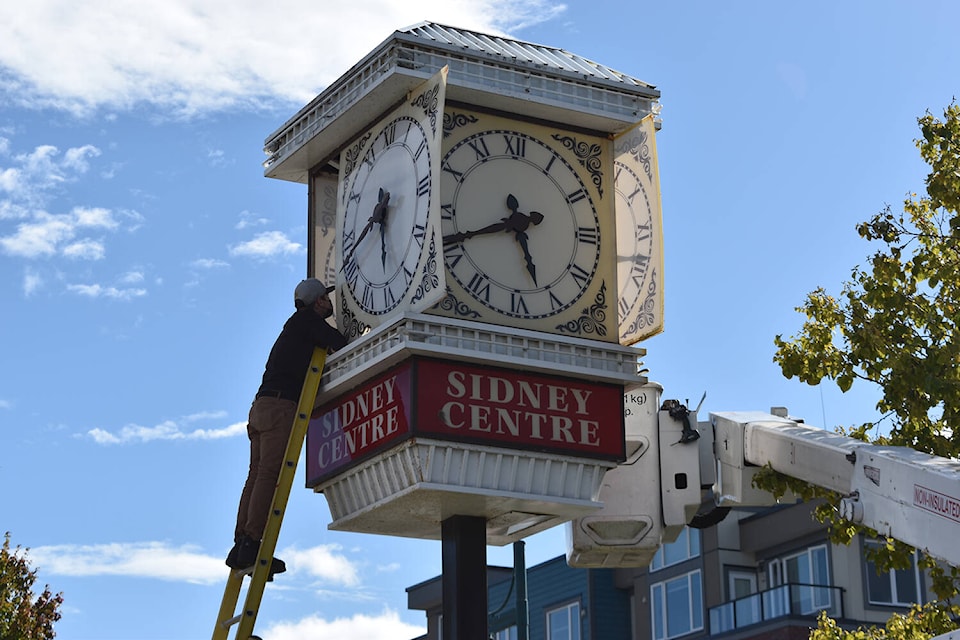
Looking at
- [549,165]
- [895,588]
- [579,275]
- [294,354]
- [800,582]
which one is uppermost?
[800,582]

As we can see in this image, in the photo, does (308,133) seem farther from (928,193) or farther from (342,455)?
(928,193)

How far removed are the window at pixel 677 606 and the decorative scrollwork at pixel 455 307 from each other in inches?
1284

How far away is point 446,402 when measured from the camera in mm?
15141

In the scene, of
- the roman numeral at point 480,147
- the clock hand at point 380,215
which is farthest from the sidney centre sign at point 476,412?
the roman numeral at point 480,147

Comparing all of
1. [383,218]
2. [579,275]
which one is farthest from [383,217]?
[579,275]

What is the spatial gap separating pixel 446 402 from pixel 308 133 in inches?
137

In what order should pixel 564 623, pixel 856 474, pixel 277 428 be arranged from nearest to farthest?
pixel 856 474 < pixel 277 428 < pixel 564 623

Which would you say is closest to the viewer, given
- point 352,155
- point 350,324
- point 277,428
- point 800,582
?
point 277,428

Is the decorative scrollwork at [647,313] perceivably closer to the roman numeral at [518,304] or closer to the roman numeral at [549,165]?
the roman numeral at [518,304]

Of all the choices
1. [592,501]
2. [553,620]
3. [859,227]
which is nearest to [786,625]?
[553,620]

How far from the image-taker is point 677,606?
48.0 m

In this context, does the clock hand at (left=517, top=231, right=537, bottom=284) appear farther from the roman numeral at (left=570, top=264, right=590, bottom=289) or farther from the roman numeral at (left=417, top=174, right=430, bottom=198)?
the roman numeral at (left=417, top=174, right=430, bottom=198)

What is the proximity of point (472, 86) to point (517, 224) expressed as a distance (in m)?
1.29

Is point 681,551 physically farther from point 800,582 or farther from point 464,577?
point 464,577
